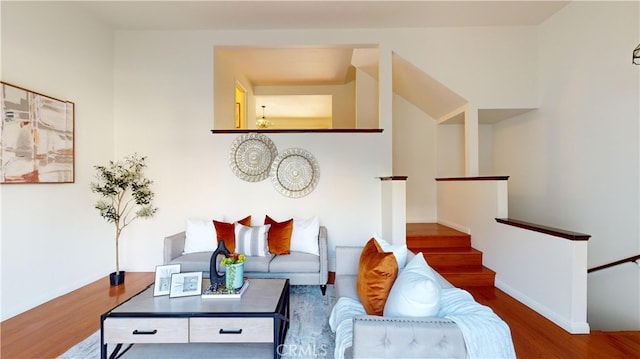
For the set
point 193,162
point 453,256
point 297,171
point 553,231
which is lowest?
point 453,256

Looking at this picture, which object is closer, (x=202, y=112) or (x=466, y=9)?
(x=466, y=9)

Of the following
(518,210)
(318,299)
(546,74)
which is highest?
(546,74)

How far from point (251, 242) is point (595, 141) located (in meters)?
4.07

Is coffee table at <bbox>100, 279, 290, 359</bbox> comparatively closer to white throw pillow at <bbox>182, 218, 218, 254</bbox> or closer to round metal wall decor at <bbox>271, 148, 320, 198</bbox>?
white throw pillow at <bbox>182, 218, 218, 254</bbox>

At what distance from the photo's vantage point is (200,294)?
206cm

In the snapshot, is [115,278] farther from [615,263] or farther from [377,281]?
[615,263]

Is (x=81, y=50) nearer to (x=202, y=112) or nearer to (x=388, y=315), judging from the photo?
(x=202, y=112)

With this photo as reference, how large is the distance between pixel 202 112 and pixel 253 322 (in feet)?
10.1

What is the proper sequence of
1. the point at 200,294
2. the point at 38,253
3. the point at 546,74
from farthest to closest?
the point at 546,74
the point at 38,253
the point at 200,294

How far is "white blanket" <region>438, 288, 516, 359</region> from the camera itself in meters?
1.32

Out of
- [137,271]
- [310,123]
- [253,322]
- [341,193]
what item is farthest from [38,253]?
[310,123]

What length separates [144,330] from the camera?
5.82 ft

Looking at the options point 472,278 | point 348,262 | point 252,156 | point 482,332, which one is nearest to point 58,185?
point 252,156

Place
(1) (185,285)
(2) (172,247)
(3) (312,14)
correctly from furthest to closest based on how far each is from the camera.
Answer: (3) (312,14), (2) (172,247), (1) (185,285)
